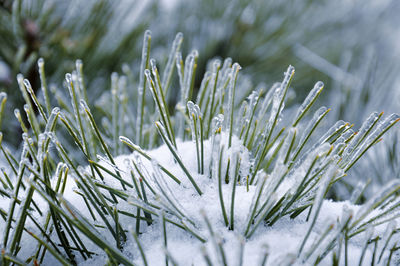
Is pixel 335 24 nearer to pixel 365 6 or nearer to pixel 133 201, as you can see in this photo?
pixel 365 6

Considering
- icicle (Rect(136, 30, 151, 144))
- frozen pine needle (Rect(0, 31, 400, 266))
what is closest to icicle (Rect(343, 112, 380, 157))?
frozen pine needle (Rect(0, 31, 400, 266))

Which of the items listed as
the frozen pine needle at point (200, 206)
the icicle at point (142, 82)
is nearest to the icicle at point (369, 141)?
the frozen pine needle at point (200, 206)

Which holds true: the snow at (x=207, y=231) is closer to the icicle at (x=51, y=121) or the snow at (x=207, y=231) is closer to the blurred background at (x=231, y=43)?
the icicle at (x=51, y=121)

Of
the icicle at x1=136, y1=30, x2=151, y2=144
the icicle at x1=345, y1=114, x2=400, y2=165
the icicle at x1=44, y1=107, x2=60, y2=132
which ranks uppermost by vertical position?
the icicle at x1=136, y1=30, x2=151, y2=144

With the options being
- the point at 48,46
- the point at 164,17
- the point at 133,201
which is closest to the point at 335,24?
the point at 164,17

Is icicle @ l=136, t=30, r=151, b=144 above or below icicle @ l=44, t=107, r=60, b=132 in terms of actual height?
above

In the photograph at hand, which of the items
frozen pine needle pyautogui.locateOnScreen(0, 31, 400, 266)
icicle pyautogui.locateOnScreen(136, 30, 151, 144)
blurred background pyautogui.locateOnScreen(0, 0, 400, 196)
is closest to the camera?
frozen pine needle pyautogui.locateOnScreen(0, 31, 400, 266)

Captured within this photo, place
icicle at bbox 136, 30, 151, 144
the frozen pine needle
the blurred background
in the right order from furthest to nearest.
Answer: the blurred background → icicle at bbox 136, 30, 151, 144 → the frozen pine needle

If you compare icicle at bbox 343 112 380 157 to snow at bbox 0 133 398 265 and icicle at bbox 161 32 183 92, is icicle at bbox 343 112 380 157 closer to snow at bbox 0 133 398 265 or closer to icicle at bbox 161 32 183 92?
snow at bbox 0 133 398 265

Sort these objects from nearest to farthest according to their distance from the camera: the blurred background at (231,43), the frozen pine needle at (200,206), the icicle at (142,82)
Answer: the frozen pine needle at (200,206) < the icicle at (142,82) < the blurred background at (231,43)
